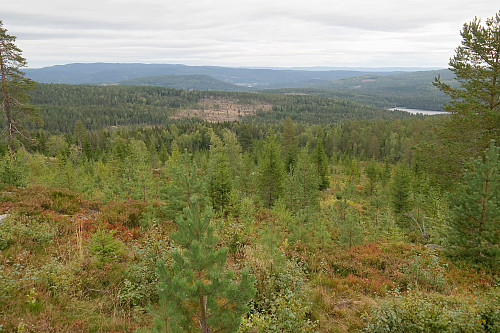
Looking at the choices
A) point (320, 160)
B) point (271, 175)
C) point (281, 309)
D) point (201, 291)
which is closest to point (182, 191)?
point (281, 309)

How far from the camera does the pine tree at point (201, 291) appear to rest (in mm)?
3215

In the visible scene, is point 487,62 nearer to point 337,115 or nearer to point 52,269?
point 52,269

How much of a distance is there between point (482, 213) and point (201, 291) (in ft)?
31.8

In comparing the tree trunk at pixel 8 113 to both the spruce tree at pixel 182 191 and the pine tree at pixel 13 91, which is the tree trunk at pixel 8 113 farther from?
the spruce tree at pixel 182 191

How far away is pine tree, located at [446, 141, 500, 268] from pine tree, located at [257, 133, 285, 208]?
13680mm

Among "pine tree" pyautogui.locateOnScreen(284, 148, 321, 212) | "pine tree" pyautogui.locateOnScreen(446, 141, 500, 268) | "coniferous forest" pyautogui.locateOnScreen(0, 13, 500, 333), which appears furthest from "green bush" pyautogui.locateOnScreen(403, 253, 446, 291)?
"pine tree" pyautogui.locateOnScreen(284, 148, 321, 212)

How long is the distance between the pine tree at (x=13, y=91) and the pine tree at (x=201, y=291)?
21.0 metres

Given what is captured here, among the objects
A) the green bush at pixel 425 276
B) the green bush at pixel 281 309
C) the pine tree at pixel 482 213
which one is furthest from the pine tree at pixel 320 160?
the green bush at pixel 281 309

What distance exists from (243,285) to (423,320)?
3640mm

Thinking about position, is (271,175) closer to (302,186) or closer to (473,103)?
(302,186)

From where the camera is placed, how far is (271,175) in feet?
72.4

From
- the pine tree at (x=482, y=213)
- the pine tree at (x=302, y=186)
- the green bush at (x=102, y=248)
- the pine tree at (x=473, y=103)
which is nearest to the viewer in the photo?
the green bush at (x=102, y=248)

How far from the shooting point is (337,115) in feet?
641

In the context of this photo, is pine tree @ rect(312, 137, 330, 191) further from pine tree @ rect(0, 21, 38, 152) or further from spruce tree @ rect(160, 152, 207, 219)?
pine tree @ rect(0, 21, 38, 152)
